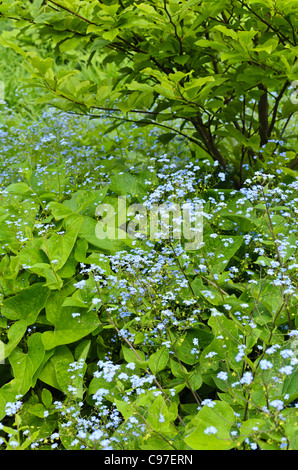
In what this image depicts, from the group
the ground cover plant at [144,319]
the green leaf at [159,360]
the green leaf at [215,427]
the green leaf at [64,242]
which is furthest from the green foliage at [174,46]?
the green leaf at [215,427]

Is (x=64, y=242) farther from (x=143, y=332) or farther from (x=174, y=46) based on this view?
(x=174, y=46)

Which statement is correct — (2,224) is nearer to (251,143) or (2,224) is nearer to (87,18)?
(87,18)

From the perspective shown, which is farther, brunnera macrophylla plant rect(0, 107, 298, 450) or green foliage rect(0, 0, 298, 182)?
green foliage rect(0, 0, 298, 182)

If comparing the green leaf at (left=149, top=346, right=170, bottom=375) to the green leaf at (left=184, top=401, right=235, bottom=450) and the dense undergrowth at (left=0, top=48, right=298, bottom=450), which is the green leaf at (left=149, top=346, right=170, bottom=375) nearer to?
the dense undergrowth at (left=0, top=48, right=298, bottom=450)

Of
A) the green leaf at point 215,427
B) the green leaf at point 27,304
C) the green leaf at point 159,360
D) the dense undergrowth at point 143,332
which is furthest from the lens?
the green leaf at point 27,304

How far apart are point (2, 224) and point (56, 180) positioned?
536 millimetres

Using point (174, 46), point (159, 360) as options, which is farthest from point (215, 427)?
point (174, 46)

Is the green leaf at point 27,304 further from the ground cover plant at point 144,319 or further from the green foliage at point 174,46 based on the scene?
the green foliage at point 174,46

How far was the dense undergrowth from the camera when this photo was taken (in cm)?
180

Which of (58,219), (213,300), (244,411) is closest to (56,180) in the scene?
(58,219)

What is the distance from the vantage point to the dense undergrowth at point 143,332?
5.91ft

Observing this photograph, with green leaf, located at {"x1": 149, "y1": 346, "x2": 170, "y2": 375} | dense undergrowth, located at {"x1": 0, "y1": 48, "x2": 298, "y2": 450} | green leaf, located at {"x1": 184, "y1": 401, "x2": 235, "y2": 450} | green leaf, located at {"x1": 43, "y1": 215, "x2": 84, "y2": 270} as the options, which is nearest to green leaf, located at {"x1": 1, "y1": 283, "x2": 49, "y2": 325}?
dense undergrowth, located at {"x1": 0, "y1": 48, "x2": 298, "y2": 450}

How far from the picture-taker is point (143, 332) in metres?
2.40

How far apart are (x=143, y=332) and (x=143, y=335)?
6.3 inches
